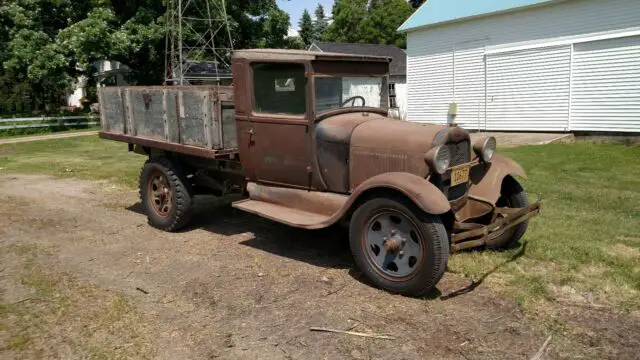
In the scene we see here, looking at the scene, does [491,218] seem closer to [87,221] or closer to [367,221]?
[367,221]

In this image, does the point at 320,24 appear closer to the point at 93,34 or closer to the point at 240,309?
the point at 93,34

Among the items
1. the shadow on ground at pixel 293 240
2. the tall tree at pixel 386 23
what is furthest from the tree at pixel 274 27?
the tall tree at pixel 386 23

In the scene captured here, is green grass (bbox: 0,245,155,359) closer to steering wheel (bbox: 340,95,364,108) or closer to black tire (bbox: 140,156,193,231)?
black tire (bbox: 140,156,193,231)

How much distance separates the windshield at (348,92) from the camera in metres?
5.04

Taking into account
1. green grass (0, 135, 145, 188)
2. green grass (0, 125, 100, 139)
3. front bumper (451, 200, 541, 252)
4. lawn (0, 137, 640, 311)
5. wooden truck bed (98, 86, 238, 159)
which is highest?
wooden truck bed (98, 86, 238, 159)

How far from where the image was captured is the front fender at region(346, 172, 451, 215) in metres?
3.93

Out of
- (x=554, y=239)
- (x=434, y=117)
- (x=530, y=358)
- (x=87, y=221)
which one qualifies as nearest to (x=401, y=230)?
(x=530, y=358)

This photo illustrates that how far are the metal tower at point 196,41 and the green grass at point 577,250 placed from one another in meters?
12.8

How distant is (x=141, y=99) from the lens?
21.4ft

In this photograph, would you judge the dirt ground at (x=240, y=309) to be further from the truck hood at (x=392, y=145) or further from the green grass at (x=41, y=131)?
the green grass at (x=41, y=131)

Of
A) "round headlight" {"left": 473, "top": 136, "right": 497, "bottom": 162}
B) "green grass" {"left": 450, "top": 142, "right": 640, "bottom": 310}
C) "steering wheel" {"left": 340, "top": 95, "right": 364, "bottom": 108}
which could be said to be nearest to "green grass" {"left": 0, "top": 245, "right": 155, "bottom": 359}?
"steering wheel" {"left": 340, "top": 95, "right": 364, "bottom": 108}

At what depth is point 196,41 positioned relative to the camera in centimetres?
2077

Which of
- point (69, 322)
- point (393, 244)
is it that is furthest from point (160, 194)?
point (393, 244)

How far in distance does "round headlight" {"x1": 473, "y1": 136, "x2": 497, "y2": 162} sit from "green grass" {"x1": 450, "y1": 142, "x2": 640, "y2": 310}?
965 millimetres
